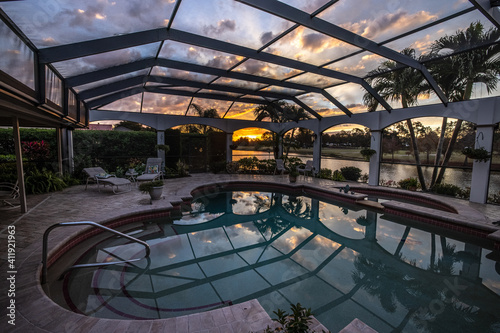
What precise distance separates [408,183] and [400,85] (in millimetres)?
4008

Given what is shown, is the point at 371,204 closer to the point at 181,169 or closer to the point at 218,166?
the point at 218,166

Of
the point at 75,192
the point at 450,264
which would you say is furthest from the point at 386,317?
the point at 75,192

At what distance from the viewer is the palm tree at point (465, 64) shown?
18.0 ft

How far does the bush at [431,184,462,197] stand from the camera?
849 centimetres

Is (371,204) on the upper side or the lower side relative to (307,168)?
lower

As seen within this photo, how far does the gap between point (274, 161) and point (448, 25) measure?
9534mm

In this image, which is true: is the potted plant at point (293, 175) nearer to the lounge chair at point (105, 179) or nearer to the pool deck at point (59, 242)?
the pool deck at point (59, 242)

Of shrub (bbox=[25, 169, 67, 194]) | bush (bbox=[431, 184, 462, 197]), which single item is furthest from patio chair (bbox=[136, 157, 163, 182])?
bush (bbox=[431, 184, 462, 197])

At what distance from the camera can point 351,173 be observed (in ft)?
38.5

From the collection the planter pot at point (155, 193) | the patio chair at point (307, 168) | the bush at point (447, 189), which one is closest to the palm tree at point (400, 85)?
the bush at point (447, 189)

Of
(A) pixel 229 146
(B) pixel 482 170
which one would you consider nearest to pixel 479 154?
(B) pixel 482 170

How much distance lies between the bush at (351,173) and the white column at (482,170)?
173 inches

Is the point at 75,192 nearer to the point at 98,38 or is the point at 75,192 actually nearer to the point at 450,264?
the point at 98,38

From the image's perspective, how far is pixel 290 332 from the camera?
5.26 ft
